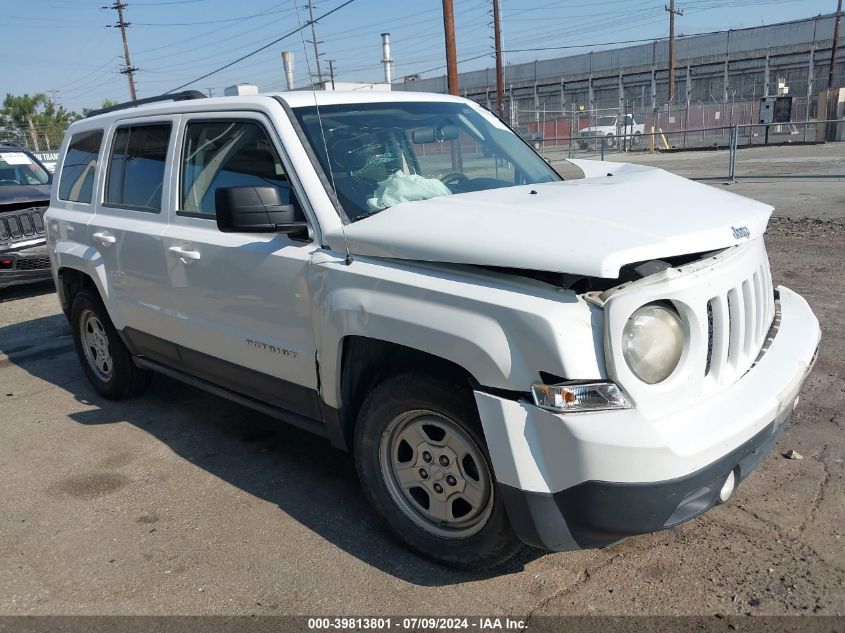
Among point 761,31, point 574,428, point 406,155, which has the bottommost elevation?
point 574,428

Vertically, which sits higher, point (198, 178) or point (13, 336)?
point (198, 178)

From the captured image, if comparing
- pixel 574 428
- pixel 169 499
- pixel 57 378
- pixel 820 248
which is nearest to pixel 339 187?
pixel 574 428

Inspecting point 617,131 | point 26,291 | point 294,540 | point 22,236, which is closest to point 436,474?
point 294,540

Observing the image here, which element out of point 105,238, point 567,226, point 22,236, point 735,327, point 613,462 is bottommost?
point 613,462

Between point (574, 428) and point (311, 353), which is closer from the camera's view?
point (574, 428)

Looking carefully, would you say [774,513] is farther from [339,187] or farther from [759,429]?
[339,187]

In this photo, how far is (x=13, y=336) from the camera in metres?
7.68

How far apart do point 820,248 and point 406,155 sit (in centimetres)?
660

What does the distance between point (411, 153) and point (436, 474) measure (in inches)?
70.6

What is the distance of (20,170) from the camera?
10.6m

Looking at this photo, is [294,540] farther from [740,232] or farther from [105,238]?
[105,238]

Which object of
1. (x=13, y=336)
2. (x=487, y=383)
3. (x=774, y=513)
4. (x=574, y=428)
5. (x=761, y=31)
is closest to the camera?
(x=574, y=428)

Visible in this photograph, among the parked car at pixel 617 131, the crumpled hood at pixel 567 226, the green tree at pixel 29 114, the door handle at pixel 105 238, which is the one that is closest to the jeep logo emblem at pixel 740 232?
the crumpled hood at pixel 567 226

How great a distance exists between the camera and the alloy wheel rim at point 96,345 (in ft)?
17.4
